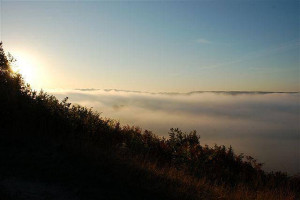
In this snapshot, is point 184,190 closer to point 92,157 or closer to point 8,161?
point 92,157

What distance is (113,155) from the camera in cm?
1116

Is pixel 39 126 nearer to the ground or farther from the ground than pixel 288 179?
farther from the ground

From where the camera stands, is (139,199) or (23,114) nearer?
(139,199)

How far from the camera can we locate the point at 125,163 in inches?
415

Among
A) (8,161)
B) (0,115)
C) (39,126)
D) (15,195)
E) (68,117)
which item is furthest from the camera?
(68,117)

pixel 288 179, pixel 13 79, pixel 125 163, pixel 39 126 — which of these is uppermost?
pixel 13 79

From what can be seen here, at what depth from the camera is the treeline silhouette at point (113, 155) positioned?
9284mm

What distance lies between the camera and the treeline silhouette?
9.28 meters

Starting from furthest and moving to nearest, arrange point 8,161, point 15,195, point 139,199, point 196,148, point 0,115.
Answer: point 196,148 < point 0,115 < point 8,161 < point 139,199 < point 15,195

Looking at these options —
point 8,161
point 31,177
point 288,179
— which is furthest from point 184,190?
point 288,179

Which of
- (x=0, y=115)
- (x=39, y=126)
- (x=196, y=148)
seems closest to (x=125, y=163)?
(x=39, y=126)

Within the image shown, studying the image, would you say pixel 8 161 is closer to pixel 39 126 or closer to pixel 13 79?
pixel 39 126

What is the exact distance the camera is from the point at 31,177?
851 centimetres

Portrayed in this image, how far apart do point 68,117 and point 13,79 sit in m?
4.62
